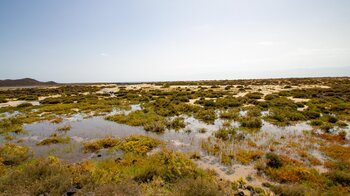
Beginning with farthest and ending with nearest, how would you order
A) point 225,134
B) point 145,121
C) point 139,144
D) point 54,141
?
point 145,121, point 225,134, point 54,141, point 139,144

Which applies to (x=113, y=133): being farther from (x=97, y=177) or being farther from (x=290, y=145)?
(x=290, y=145)

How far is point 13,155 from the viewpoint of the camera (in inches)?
376

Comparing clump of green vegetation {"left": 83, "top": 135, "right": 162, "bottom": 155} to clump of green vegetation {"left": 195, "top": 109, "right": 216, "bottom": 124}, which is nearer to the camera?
clump of green vegetation {"left": 83, "top": 135, "right": 162, "bottom": 155}

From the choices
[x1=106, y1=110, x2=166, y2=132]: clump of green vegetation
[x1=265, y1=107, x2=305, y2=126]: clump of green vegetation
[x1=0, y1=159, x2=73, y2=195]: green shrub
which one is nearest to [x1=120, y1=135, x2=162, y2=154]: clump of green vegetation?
[x1=106, y1=110, x2=166, y2=132]: clump of green vegetation

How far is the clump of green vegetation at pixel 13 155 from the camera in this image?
916 cm

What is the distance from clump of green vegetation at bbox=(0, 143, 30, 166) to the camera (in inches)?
360

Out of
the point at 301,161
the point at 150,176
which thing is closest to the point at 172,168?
the point at 150,176

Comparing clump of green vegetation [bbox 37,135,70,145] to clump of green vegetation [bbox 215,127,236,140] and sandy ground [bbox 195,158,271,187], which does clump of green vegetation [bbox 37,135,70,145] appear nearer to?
sandy ground [bbox 195,158,271,187]

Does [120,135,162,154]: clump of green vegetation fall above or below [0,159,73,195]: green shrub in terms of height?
below

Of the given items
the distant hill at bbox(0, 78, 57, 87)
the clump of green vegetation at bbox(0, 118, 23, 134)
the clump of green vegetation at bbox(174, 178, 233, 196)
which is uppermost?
the distant hill at bbox(0, 78, 57, 87)

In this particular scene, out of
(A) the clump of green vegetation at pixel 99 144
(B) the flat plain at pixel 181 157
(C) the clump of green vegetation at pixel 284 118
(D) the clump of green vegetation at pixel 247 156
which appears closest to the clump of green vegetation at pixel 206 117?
(B) the flat plain at pixel 181 157

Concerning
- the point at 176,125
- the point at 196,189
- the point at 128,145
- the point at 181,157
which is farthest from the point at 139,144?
the point at 196,189

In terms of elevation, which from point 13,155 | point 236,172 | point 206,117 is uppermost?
point 13,155

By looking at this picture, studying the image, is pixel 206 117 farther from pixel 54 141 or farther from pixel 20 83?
pixel 20 83
